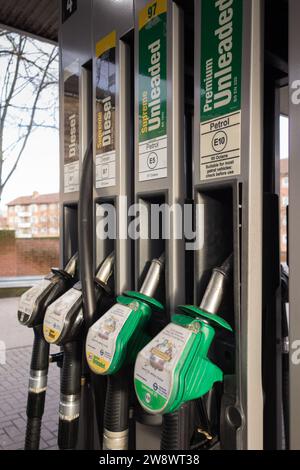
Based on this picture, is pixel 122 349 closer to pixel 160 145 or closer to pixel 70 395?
pixel 70 395

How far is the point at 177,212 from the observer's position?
1.20 metres

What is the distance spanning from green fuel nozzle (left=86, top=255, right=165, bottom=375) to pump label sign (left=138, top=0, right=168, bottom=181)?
0.39 m

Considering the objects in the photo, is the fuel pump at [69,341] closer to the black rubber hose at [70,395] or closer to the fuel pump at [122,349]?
the black rubber hose at [70,395]

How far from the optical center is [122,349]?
3.59ft

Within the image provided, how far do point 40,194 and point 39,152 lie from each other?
576mm

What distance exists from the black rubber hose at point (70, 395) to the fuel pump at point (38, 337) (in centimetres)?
19

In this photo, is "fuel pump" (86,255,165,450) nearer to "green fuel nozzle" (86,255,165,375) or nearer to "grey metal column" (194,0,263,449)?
"green fuel nozzle" (86,255,165,375)

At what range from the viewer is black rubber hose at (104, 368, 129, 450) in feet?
3.78

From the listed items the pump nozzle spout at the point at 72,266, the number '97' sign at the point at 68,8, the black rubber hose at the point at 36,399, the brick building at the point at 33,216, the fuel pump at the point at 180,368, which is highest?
the number '97' sign at the point at 68,8

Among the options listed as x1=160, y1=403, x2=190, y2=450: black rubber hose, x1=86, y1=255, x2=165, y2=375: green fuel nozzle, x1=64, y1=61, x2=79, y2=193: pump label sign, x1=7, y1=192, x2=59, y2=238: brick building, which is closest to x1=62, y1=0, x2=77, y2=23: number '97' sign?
x1=64, y1=61, x2=79, y2=193: pump label sign

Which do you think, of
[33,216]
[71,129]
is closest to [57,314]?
[71,129]

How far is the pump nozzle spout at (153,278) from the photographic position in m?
1.25

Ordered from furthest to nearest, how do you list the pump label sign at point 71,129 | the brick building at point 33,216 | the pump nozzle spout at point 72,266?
the brick building at point 33,216, the pump label sign at point 71,129, the pump nozzle spout at point 72,266

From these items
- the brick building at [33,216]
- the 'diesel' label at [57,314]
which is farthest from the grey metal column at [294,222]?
the brick building at [33,216]
